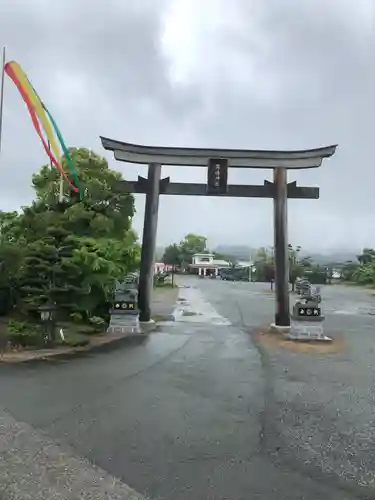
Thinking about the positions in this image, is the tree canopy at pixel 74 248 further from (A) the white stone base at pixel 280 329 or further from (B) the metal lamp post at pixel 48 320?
(A) the white stone base at pixel 280 329

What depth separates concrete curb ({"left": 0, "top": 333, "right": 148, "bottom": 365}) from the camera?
887 centimetres

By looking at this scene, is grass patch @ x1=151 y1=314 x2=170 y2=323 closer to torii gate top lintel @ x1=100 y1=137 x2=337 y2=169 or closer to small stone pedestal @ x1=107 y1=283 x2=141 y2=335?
small stone pedestal @ x1=107 y1=283 x2=141 y2=335

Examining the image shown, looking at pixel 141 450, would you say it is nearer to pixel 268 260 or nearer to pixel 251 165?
pixel 251 165

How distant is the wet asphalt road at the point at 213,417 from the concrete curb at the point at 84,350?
377 millimetres

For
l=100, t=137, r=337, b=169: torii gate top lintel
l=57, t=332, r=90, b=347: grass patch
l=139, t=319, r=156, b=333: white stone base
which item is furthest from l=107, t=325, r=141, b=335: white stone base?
l=100, t=137, r=337, b=169: torii gate top lintel

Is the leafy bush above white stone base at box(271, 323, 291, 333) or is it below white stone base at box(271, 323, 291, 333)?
below

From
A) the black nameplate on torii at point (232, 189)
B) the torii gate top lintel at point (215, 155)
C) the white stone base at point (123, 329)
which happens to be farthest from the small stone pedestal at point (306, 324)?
the torii gate top lintel at point (215, 155)

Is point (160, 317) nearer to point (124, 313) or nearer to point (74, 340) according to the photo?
point (124, 313)

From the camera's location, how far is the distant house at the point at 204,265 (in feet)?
273

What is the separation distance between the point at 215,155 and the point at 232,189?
1173 millimetres

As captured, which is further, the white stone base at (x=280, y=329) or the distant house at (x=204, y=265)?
the distant house at (x=204, y=265)

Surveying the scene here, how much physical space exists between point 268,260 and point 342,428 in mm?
64133

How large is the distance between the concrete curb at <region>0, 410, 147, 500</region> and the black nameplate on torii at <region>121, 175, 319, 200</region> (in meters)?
10.9

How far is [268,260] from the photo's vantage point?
225 ft
